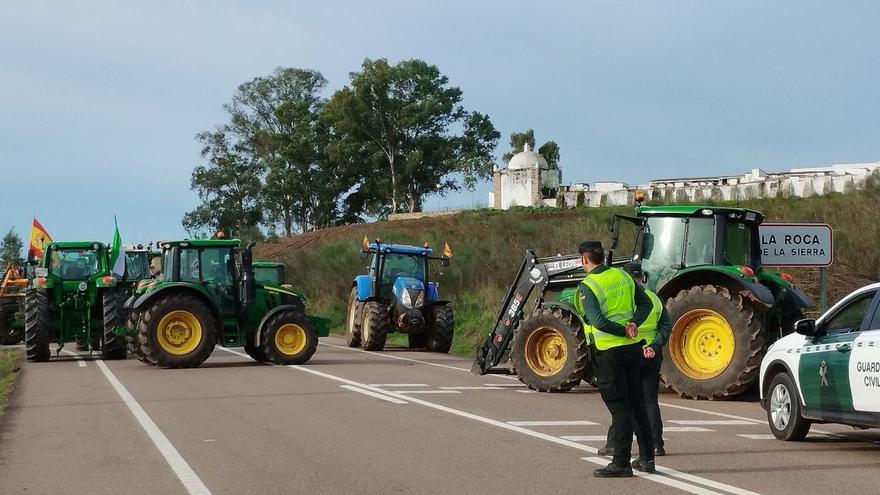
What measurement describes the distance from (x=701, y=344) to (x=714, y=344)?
0.19 metres

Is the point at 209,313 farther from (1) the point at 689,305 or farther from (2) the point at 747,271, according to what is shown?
(2) the point at 747,271

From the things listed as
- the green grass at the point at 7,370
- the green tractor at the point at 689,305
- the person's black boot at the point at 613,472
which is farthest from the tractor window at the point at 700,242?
the green grass at the point at 7,370

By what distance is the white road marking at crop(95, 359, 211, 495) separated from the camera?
8.51m

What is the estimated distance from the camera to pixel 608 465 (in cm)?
897

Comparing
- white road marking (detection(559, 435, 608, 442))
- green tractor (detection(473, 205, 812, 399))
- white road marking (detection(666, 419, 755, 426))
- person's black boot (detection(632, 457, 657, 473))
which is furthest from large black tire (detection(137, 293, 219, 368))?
person's black boot (detection(632, 457, 657, 473))

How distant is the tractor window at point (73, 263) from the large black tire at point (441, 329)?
788 centimetres

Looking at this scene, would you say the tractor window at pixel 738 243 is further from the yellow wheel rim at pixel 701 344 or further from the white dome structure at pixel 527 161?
the white dome structure at pixel 527 161

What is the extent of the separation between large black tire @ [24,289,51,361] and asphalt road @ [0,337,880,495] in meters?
5.96

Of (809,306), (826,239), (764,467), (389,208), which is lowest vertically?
(764,467)

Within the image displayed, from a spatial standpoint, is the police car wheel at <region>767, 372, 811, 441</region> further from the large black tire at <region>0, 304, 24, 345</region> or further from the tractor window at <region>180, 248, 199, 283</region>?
the large black tire at <region>0, 304, 24, 345</region>

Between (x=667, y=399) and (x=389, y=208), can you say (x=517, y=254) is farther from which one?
(x=389, y=208)

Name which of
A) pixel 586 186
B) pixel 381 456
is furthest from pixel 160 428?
pixel 586 186

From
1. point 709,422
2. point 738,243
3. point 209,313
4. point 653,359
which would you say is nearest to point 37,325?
point 209,313

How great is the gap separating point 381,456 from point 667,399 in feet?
22.4
